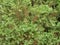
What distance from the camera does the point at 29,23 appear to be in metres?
2.83

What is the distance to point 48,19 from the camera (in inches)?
117

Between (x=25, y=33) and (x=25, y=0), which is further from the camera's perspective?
(x=25, y=0)

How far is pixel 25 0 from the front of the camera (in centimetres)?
298

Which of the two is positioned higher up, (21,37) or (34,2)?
(34,2)

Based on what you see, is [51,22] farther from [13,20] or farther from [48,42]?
[13,20]

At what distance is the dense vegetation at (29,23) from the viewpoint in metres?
2.75

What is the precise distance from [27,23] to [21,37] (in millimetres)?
227

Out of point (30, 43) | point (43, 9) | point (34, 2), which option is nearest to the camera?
point (30, 43)

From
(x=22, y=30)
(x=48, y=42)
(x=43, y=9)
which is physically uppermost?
(x=43, y=9)

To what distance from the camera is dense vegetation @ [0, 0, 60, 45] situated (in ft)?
9.01

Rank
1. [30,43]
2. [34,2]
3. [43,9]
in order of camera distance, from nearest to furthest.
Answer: [30,43] → [43,9] → [34,2]

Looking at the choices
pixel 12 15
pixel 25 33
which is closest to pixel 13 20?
pixel 12 15

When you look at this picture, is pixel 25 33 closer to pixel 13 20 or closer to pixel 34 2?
pixel 13 20

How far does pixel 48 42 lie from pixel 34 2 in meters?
0.77
